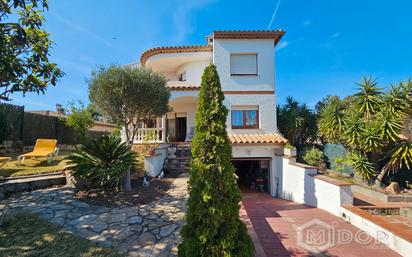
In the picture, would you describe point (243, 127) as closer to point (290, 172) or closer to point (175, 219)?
point (290, 172)

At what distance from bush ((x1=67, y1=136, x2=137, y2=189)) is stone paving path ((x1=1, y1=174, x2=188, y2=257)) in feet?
3.26

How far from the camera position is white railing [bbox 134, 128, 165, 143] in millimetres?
15203

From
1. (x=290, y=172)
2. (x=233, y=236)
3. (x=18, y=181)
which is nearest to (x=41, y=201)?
(x=18, y=181)

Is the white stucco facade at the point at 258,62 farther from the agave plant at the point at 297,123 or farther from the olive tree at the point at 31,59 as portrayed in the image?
the olive tree at the point at 31,59

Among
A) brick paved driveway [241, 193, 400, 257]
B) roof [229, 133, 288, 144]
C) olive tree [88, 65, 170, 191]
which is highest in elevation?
olive tree [88, 65, 170, 191]

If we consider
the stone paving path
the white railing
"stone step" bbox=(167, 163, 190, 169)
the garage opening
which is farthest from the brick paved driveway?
the white railing

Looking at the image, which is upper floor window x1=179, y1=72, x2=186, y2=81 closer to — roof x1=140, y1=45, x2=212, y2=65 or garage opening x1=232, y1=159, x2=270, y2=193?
roof x1=140, y1=45, x2=212, y2=65

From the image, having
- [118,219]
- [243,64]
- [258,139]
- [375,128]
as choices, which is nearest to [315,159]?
[375,128]

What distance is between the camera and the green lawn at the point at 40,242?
473cm

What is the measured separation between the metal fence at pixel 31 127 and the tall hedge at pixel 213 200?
15702 millimetres

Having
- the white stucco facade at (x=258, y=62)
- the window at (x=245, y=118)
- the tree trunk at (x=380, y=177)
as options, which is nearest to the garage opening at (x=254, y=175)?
the window at (x=245, y=118)

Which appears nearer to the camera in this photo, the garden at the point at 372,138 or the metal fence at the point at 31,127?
the garden at the point at 372,138

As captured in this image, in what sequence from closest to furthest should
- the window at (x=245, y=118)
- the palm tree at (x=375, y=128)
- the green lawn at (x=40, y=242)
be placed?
the green lawn at (x=40, y=242) < the palm tree at (x=375, y=128) < the window at (x=245, y=118)

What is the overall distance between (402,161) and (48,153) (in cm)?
2030
